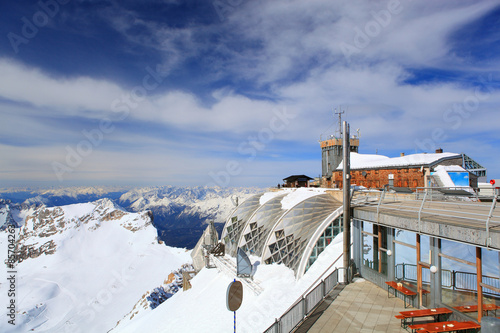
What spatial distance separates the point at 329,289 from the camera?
488 inches

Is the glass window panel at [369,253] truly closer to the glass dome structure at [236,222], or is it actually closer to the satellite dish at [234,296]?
the satellite dish at [234,296]

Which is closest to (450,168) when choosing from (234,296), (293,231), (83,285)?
(293,231)

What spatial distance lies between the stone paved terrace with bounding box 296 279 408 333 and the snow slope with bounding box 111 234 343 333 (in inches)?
245

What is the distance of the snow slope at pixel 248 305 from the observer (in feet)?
58.5

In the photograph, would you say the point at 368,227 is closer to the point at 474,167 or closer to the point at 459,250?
the point at 459,250

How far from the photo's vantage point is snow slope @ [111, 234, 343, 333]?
1782cm

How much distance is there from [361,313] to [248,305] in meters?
11.6

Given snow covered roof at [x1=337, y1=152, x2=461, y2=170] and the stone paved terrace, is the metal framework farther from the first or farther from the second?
the stone paved terrace

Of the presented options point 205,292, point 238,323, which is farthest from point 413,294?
point 205,292

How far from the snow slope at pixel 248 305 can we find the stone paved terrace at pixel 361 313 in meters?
6.22

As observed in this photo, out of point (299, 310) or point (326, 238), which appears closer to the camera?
point (299, 310)

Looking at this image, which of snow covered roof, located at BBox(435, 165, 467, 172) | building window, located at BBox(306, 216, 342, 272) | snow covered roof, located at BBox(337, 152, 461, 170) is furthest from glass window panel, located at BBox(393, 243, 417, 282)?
snow covered roof, located at BBox(337, 152, 461, 170)

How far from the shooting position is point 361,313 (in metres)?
10.1

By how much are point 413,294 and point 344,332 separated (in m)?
3.30
